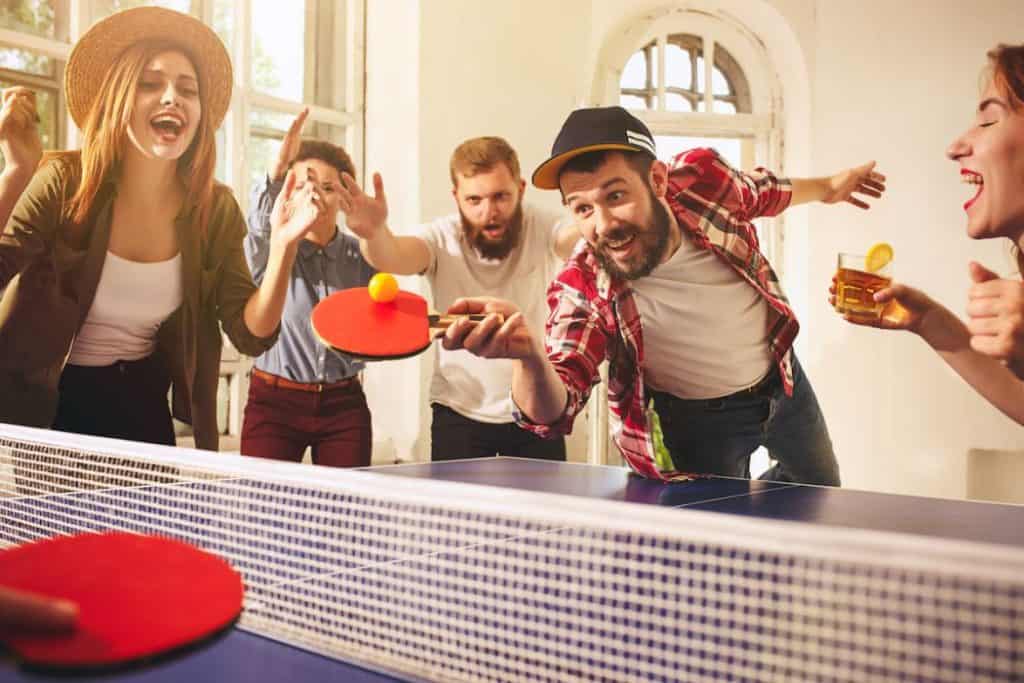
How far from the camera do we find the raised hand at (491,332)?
2.44 m

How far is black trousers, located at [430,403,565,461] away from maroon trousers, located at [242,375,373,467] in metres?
0.40

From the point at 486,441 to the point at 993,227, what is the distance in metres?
2.26

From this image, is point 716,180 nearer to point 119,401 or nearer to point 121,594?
point 119,401

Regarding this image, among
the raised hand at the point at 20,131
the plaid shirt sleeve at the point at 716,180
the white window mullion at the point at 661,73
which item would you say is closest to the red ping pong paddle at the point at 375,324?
the plaid shirt sleeve at the point at 716,180

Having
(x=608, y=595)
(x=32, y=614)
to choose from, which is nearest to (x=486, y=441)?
(x=608, y=595)

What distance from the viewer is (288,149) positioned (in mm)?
4391

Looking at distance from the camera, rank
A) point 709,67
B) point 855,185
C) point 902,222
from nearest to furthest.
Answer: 1. point 902,222
2. point 855,185
3. point 709,67

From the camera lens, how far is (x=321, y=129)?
4.82m

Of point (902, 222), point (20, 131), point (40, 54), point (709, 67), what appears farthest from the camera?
point (709, 67)

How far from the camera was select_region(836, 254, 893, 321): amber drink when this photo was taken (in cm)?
353

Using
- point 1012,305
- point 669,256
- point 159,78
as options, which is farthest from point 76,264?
point 1012,305

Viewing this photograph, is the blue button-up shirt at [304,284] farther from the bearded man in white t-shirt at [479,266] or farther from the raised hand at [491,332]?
the raised hand at [491,332]

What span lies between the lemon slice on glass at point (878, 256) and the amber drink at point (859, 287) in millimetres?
14

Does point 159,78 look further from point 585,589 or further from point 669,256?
point 585,589
